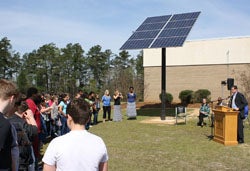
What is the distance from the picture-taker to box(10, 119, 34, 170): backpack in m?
5.02

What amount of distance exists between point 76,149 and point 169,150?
8.34 metres

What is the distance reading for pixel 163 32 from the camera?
22312mm

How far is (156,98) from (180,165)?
29.5m

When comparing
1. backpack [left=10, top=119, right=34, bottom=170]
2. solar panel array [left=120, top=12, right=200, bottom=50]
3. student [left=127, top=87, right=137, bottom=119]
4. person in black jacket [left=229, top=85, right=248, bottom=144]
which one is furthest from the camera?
solar panel array [left=120, top=12, right=200, bottom=50]

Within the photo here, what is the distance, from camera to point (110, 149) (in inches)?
449

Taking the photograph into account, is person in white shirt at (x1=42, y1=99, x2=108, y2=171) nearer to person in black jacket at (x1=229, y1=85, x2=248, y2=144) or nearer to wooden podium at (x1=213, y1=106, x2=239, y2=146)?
wooden podium at (x1=213, y1=106, x2=239, y2=146)

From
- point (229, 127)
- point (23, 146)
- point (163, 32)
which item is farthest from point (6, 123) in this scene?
point (163, 32)

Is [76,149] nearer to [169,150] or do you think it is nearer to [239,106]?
[169,150]

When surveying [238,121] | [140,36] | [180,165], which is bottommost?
[180,165]

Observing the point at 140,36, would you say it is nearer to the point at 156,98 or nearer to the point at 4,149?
the point at 156,98

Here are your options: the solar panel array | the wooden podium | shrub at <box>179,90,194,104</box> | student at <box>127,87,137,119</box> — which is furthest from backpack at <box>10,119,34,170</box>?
shrub at <box>179,90,194,104</box>

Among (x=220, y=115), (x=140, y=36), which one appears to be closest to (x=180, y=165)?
(x=220, y=115)

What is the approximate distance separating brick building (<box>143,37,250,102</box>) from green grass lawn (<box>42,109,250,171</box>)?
20668 mm

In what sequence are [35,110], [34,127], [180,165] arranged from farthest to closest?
1. [180,165]
2. [35,110]
3. [34,127]
